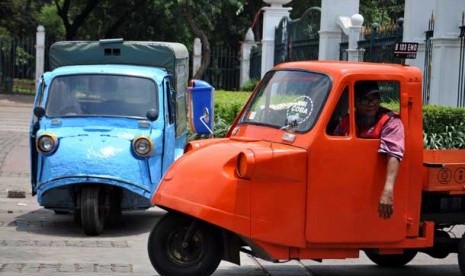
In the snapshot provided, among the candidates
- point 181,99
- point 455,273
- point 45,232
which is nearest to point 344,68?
point 455,273

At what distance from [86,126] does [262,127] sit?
3.56 m

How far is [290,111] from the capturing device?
23.7 ft

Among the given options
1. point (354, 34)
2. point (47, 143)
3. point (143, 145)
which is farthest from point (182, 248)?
point (354, 34)

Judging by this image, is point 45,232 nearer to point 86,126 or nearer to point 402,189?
point 86,126

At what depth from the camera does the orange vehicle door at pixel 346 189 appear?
6.87 meters

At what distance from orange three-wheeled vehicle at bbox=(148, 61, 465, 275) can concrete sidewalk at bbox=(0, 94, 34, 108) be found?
26.3 metres

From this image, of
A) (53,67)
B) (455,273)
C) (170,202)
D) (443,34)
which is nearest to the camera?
(170,202)

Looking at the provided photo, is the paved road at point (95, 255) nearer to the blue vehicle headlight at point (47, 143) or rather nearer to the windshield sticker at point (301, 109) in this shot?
the blue vehicle headlight at point (47, 143)

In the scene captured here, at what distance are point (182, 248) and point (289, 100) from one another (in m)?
1.48

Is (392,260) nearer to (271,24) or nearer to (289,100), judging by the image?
(289,100)

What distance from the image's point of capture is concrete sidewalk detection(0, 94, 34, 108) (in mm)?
32694

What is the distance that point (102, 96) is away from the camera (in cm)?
1076

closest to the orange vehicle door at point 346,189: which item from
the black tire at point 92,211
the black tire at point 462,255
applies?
the black tire at point 462,255

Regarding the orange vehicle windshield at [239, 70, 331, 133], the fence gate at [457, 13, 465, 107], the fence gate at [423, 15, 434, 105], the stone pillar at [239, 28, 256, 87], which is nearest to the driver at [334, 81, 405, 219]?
the orange vehicle windshield at [239, 70, 331, 133]
